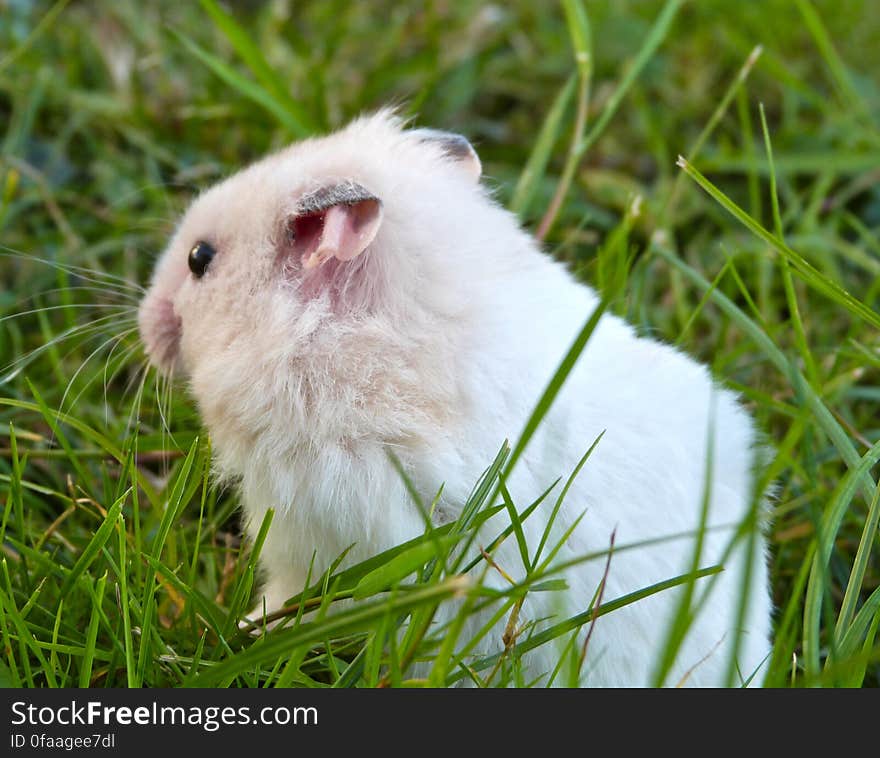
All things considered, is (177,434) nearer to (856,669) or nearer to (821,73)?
(856,669)

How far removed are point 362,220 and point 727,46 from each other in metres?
3.24

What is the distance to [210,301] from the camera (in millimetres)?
2412

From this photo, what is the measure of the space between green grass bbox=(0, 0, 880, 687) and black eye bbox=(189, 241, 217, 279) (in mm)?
267

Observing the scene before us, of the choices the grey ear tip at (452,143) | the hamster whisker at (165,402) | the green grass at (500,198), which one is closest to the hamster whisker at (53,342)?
the green grass at (500,198)

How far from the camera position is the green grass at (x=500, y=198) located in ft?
6.52

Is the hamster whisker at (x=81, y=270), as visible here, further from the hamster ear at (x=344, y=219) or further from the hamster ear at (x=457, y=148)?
the hamster ear at (x=457, y=148)

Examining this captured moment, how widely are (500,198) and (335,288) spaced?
6.60ft

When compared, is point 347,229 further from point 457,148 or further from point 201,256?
point 457,148

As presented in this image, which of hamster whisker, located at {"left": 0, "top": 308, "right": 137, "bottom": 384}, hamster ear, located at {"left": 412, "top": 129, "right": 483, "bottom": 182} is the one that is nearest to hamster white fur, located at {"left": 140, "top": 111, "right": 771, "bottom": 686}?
hamster ear, located at {"left": 412, "top": 129, "right": 483, "bottom": 182}

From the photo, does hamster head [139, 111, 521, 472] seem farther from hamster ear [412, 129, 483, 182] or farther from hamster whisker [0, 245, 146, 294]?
hamster whisker [0, 245, 146, 294]

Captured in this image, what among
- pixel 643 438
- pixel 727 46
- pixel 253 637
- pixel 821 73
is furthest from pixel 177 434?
pixel 821 73

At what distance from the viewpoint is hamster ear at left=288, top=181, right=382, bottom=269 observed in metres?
2.12

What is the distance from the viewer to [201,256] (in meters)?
2.46

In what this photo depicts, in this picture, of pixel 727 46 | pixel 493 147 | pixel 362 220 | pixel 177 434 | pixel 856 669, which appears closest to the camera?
pixel 856 669
